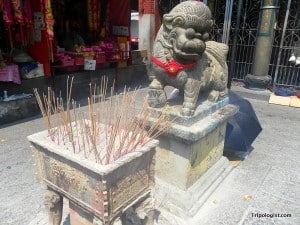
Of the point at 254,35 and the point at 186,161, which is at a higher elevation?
the point at 254,35

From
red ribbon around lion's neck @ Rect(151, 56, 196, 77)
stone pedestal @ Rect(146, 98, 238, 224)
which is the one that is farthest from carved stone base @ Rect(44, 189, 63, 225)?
red ribbon around lion's neck @ Rect(151, 56, 196, 77)

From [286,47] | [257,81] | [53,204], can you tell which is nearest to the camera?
[53,204]

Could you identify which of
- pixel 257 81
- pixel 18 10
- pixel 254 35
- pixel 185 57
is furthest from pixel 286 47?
pixel 18 10

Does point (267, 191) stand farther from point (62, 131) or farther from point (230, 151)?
point (62, 131)

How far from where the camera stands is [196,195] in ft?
8.70

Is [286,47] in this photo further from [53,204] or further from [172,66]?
[53,204]

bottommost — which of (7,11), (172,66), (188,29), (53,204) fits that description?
(53,204)

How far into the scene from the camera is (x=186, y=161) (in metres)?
2.52

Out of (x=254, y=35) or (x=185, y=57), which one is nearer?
(x=185, y=57)

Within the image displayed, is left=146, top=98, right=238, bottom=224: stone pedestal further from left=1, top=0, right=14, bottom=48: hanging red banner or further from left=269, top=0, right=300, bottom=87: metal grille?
left=269, top=0, right=300, bottom=87: metal grille

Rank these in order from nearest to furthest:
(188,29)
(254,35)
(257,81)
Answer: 1. (188,29)
2. (257,81)
3. (254,35)

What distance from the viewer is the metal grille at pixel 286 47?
6543 millimetres

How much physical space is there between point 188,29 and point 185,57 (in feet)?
0.76

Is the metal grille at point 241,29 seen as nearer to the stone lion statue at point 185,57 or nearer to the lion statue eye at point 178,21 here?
the stone lion statue at point 185,57
